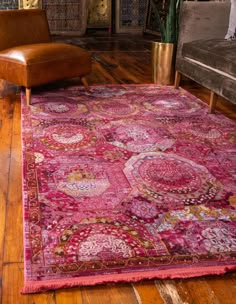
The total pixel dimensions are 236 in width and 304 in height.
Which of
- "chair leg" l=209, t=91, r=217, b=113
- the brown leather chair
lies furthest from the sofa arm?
the brown leather chair

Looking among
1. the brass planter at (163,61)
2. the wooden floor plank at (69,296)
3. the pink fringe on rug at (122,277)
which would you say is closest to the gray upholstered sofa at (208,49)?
the brass planter at (163,61)

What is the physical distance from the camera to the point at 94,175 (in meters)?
2.09

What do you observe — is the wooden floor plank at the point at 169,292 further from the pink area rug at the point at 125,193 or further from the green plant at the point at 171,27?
the green plant at the point at 171,27

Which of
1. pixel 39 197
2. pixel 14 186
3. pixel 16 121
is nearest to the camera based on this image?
pixel 39 197

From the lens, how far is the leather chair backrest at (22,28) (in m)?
3.55

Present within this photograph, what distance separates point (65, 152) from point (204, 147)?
31.3 inches

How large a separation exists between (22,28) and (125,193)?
7.44 ft

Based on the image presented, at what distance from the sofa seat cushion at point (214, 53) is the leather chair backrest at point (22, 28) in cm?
125

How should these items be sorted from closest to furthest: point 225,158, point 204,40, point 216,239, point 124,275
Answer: point 124,275, point 216,239, point 225,158, point 204,40

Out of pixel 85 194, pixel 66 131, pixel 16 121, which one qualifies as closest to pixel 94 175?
pixel 85 194

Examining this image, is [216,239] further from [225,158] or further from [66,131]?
[66,131]

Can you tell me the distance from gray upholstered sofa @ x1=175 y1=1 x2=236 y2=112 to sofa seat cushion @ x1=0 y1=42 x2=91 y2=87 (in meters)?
0.87

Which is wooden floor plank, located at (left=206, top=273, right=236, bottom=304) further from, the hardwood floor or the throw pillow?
the throw pillow

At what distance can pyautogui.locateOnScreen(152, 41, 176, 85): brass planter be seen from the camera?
384cm
